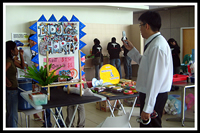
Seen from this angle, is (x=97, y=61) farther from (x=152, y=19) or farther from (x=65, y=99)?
(x=152, y=19)

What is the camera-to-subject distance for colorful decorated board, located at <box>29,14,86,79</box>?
287 cm

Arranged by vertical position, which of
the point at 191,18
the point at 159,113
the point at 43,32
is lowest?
the point at 159,113

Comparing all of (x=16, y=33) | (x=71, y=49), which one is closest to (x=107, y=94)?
(x=71, y=49)

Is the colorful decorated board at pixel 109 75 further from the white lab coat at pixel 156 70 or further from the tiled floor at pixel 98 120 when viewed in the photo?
the white lab coat at pixel 156 70

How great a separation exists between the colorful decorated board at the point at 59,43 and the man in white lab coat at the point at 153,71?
115 centimetres

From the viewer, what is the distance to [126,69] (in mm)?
9461

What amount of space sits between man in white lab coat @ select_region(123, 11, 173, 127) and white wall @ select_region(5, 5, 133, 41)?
6753 millimetres

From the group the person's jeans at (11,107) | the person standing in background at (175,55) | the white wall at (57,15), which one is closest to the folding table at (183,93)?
the person's jeans at (11,107)

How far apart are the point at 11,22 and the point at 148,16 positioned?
6.92 meters

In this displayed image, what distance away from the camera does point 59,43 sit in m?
2.96

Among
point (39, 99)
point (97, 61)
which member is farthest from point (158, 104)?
point (97, 61)

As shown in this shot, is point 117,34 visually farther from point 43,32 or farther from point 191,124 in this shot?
point 43,32

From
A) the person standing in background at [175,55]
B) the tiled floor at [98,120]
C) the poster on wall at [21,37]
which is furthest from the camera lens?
the poster on wall at [21,37]

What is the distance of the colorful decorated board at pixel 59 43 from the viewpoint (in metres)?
2.87
